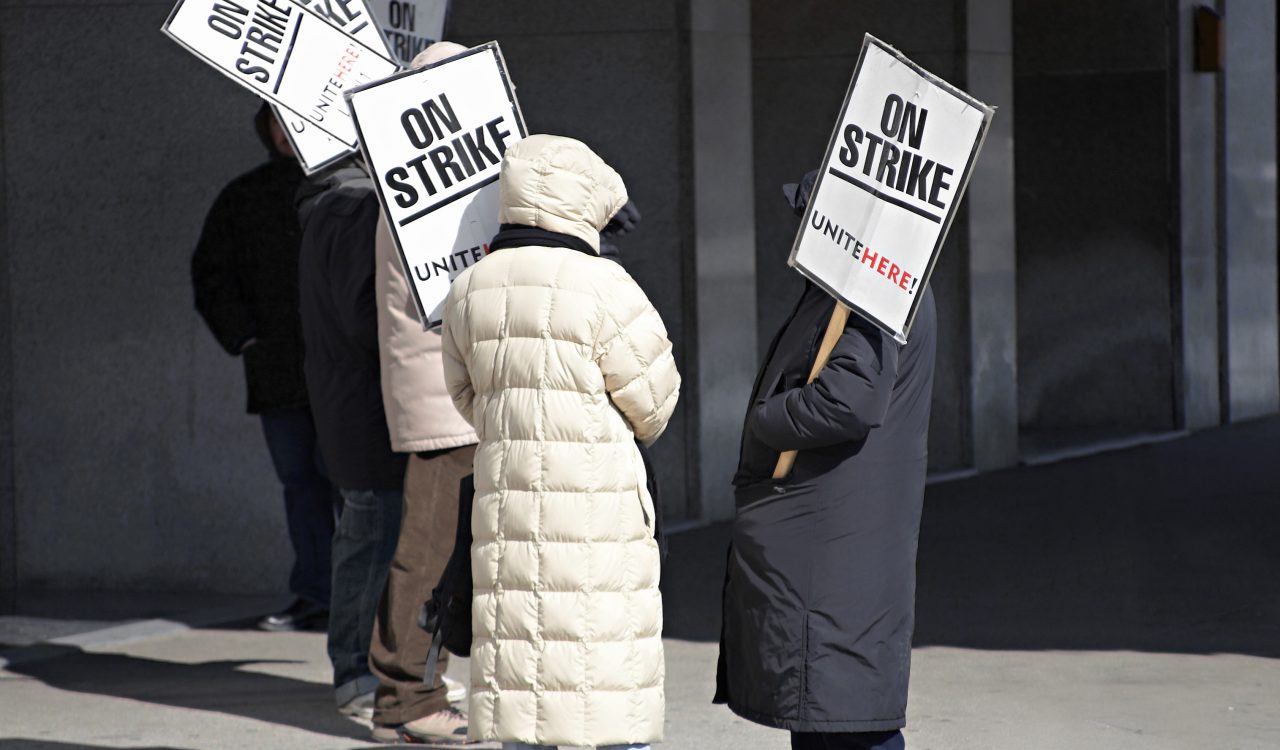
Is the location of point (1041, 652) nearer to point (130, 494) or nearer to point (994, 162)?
point (130, 494)

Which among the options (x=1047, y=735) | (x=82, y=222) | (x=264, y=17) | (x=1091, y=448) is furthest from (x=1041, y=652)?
(x=1091, y=448)

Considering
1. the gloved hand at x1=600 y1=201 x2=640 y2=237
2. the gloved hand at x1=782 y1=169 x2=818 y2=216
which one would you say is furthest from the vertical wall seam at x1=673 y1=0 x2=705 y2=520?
the gloved hand at x1=782 y1=169 x2=818 y2=216

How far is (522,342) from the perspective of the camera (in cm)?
414

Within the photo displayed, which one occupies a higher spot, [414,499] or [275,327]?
[275,327]

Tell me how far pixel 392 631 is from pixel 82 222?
3.32 m

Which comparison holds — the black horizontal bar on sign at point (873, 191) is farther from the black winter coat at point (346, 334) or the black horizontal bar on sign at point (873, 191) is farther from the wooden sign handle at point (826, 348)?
the black winter coat at point (346, 334)

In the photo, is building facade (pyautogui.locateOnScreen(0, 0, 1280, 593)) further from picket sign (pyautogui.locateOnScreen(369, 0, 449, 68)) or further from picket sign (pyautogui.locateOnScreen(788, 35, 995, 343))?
picket sign (pyautogui.locateOnScreen(788, 35, 995, 343))

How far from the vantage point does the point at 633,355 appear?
4.14 m

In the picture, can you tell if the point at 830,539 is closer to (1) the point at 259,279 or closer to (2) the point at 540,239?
(2) the point at 540,239

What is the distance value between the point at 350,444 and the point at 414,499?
1.31ft

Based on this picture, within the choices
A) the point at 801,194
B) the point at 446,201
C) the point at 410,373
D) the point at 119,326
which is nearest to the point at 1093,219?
the point at 119,326

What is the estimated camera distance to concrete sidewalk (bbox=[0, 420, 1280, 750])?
5.61 m

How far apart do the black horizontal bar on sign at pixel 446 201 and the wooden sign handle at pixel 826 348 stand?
111 centimetres

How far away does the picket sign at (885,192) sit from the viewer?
414 cm
